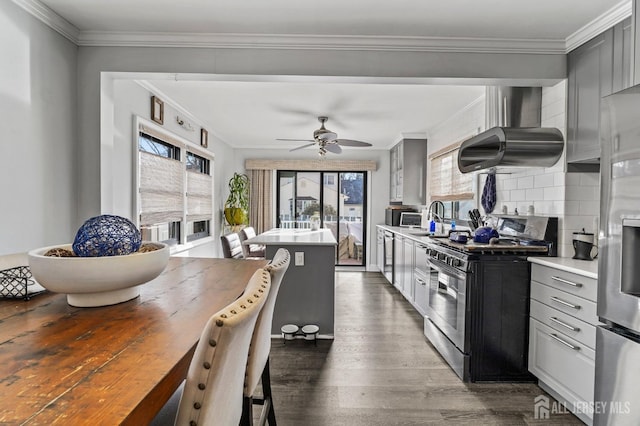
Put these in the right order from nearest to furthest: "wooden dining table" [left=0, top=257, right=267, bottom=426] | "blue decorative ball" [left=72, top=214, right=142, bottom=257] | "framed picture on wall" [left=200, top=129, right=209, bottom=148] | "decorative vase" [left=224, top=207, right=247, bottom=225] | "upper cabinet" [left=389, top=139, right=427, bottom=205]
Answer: "wooden dining table" [left=0, top=257, right=267, bottom=426]
"blue decorative ball" [left=72, top=214, right=142, bottom=257]
"framed picture on wall" [left=200, top=129, right=209, bottom=148]
"upper cabinet" [left=389, top=139, right=427, bottom=205]
"decorative vase" [left=224, top=207, right=247, bottom=225]

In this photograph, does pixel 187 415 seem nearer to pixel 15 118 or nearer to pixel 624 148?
pixel 624 148

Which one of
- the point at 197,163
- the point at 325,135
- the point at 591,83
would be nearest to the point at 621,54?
the point at 591,83

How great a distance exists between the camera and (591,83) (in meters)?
2.29

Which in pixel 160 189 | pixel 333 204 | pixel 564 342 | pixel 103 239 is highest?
pixel 160 189

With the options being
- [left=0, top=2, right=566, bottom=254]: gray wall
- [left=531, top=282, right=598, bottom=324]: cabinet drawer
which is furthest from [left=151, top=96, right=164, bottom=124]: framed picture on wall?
[left=531, top=282, right=598, bottom=324]: cabinet drawer

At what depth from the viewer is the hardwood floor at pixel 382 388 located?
78.9 inches

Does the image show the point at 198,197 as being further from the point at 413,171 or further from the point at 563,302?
the point at 563,302

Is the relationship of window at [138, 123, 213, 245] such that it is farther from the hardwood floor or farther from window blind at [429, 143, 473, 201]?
window blind at [429, 143, 473, 201]

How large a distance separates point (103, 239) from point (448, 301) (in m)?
2.48

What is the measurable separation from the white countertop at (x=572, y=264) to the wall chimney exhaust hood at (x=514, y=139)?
2.38 feet

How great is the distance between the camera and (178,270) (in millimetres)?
1785

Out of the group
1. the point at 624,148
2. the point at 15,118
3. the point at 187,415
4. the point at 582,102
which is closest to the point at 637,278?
the point at 624,148

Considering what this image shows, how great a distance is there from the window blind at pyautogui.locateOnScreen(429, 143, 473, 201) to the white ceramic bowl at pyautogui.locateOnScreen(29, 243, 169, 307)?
365cm

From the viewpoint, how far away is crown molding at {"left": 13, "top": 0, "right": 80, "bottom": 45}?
2.04m
